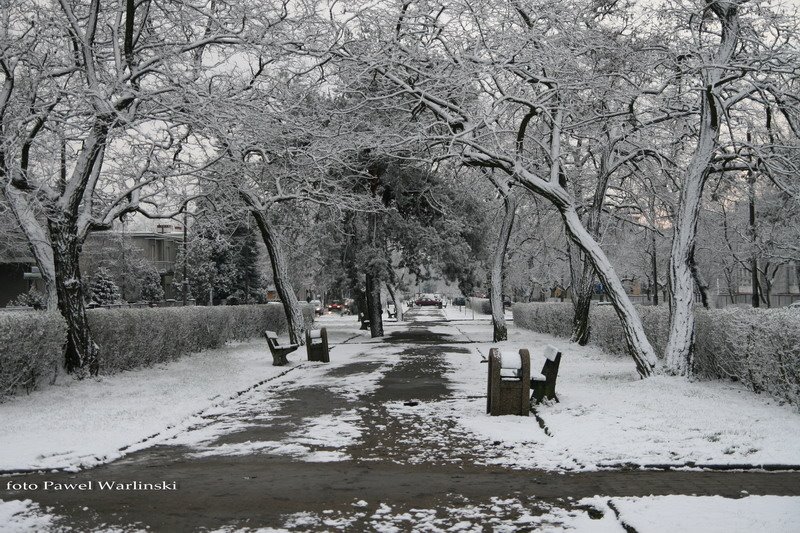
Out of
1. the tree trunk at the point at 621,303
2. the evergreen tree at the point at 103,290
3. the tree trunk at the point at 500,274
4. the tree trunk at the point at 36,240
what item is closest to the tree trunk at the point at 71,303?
the tree trunk at the point at 36,240

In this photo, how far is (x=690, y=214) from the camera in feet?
43.7

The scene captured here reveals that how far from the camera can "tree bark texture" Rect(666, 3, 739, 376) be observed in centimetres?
1283

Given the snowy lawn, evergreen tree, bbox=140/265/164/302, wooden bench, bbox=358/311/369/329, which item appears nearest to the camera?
the snowy lawn

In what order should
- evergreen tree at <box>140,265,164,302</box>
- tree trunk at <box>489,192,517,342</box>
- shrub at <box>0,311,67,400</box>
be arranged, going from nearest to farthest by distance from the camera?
shrub at <box>0,311,67,400</box>
tree trunk at <box>489,192,517,342</box>
evergreen tree at <box>140,265,164,302</box>

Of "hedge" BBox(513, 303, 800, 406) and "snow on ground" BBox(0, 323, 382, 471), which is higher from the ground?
"hedge" BBox(513, 303, 800, 406)

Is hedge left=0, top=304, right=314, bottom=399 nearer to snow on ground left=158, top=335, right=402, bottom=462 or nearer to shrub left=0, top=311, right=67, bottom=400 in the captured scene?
shrub left=0, top=311, right=67, bottom=400

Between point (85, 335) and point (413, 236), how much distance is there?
1843 centimetres

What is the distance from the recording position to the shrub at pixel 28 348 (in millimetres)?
11398

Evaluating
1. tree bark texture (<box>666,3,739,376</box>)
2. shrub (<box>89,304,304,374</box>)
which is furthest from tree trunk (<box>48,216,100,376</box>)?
tree bark texture (<box>666,3,739,376</box>)

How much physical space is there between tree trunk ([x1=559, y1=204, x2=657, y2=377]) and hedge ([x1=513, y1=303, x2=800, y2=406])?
1.06 meters

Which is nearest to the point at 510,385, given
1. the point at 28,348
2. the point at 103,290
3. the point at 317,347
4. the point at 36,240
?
the point at 28,348

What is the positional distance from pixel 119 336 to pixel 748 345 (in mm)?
12368

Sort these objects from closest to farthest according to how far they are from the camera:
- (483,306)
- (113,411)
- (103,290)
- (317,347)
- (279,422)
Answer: (279,422), (113,411), (317,347), (103,290), (483,306)

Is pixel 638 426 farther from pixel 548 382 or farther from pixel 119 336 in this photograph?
pixel 119 336
